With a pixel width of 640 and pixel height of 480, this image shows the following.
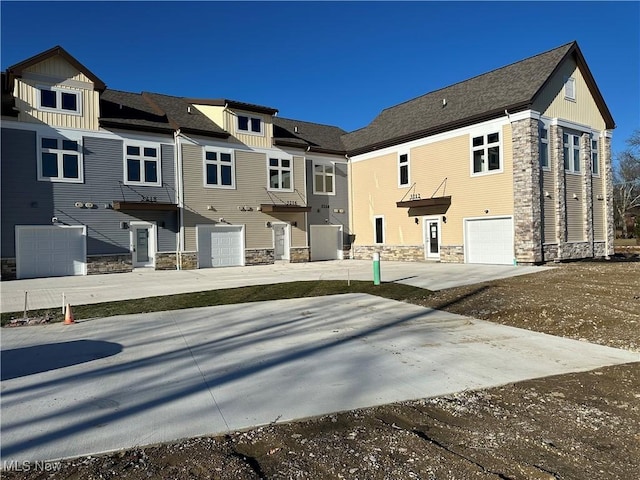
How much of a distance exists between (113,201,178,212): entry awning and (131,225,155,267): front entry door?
972mm

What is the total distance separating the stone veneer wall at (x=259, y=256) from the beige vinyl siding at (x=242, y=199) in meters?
0.27

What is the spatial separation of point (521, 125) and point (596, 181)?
7.12 meters

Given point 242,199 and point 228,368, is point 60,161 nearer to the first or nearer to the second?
point 242,199

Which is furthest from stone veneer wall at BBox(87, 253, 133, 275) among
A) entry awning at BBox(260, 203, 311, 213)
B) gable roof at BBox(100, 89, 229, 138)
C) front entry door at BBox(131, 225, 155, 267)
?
entry awning at BBox(260, 203, 311, 213)

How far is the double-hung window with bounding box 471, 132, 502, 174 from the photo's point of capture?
18766 millimetres

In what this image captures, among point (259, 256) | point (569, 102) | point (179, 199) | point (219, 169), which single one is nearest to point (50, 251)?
point (179, 199)

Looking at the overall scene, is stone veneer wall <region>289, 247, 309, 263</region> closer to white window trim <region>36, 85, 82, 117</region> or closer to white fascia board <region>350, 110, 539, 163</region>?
white fascia board <region>350, 110, 539, 163</region>

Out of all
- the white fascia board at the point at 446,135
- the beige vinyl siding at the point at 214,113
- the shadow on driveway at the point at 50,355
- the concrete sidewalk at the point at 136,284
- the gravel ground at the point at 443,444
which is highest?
the beige vinyl siding at the point at 214,113

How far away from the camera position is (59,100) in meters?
17.5

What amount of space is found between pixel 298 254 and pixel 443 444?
2058 centimetres

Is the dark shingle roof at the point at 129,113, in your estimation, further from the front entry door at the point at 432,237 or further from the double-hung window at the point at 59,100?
the front entry door at the point at 432,237

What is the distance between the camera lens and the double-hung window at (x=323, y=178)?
83.3 ft

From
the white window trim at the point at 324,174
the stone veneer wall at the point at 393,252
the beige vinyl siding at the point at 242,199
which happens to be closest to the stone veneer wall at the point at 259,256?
the beige vinyl siding at the point at 242,199

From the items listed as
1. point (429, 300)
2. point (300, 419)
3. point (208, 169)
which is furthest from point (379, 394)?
point (208, 169)
